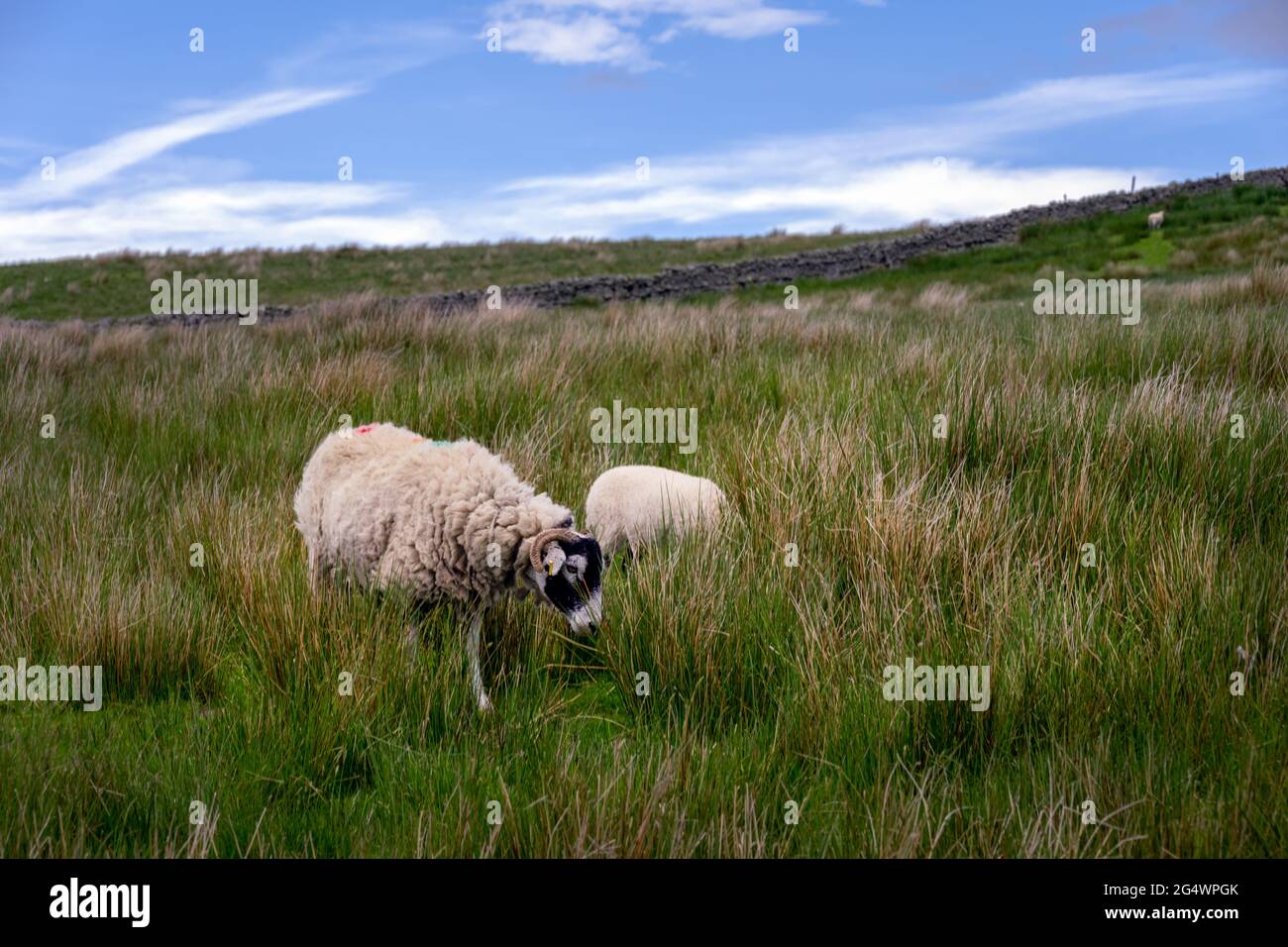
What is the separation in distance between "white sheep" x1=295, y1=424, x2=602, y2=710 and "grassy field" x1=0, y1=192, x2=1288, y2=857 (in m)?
0.16

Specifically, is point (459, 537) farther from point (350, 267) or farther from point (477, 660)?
point (350, 267)

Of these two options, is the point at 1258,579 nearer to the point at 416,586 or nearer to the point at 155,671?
the point at 416,586

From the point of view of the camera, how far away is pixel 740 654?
305 centimetres

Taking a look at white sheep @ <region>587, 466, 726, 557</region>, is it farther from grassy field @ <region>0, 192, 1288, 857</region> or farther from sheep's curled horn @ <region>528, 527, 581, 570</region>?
sheep's curled horn @ <region>528, 527, 581, 570</region>

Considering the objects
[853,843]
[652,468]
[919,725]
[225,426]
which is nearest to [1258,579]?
[919,725]

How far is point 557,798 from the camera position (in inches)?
89.3

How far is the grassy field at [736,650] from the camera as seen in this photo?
230 cm

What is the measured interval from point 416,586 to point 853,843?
1762 millimetres

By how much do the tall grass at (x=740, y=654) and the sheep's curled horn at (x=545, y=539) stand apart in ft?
1.27

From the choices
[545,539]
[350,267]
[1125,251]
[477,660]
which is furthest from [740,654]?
[350,267]

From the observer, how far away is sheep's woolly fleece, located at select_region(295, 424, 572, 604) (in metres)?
3.23

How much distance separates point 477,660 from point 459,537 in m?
0.45

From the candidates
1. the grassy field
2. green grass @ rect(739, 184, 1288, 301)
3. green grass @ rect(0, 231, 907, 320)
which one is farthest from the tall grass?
green grass @ rect(0, 231, 907, 320)
